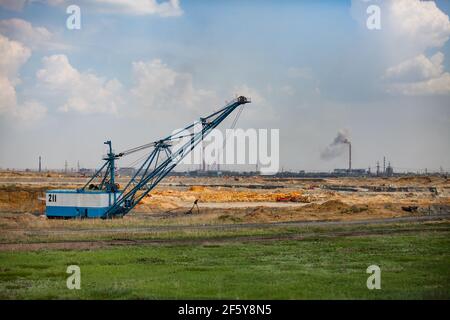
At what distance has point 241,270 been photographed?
2984 centimetres

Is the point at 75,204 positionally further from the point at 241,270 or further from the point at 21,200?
the point at 241,270


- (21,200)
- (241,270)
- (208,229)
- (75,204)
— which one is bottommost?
(241,270)

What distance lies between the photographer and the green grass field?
2448 centimetres

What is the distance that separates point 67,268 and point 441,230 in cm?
3074

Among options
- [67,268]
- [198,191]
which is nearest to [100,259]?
[67,268]

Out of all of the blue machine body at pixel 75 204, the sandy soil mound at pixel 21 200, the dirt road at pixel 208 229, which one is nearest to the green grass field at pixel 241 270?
the dirt road at pixel 208 229

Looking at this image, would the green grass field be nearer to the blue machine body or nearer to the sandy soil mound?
the blue machine body

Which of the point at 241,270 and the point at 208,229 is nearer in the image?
the point at 241,270

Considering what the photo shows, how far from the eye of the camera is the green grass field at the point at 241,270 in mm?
24484

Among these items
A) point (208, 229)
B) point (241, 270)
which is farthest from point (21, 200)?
point (241, 270)

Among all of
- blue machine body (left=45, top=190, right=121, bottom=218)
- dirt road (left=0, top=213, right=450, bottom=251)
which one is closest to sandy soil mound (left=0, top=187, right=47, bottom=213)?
blue machine body (left=45, top=190, right=121, bottom=218)

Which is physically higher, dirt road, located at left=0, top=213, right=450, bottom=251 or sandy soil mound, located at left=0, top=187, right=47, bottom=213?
sandy soil mound, located at left=0, top=187, right=47, bottom=213

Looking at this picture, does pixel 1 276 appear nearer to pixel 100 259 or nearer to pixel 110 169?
Answer: pixel 100 259

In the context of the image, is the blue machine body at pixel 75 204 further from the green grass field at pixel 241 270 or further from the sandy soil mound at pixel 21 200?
the green grass field at pixel 241 270
